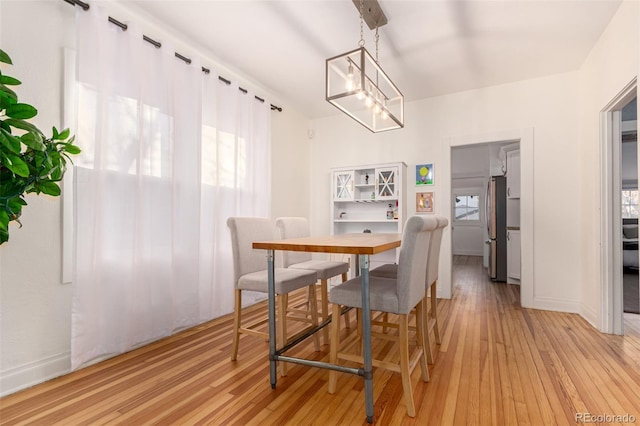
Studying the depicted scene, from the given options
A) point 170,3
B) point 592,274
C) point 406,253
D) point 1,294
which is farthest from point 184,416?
point 592,274

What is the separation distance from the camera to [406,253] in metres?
1.58

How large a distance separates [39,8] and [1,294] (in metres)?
1.73

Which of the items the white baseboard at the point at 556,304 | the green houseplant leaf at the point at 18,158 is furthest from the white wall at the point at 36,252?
the white baseboard at the point at 556,304

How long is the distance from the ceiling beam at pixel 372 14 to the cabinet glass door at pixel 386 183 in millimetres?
1929

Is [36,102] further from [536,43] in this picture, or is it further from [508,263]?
[508,263]

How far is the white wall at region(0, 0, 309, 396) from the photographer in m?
1.77

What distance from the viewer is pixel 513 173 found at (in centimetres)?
461

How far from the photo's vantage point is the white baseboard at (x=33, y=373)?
175 centimetres

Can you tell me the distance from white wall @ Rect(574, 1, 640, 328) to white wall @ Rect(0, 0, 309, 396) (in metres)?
3.82

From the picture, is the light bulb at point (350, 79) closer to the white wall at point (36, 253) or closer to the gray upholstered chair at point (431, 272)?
the gray upholstered chair at point (431, 272)

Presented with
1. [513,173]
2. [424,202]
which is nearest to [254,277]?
[424,202]

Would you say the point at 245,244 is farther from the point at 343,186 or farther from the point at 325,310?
the point at 343,186

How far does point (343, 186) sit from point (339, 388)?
2.98m

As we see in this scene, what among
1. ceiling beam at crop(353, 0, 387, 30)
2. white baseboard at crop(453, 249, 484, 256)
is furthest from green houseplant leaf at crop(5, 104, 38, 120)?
white baseboard at crop(453, 249, 484, 256)
